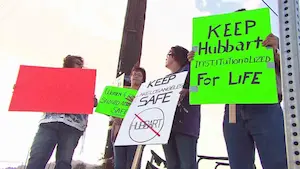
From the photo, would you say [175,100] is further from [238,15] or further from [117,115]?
[117,115]

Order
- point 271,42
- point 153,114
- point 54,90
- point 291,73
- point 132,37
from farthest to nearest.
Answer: point 132,37, point 54,90, point 153,114, point 271,42, point 291,73

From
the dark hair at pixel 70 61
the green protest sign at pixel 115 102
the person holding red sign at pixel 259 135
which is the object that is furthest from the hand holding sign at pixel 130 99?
the person holding red sign at pixel 259 135

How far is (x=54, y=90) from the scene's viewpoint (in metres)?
2.74

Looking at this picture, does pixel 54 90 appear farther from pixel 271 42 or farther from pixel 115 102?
pixel 271 42

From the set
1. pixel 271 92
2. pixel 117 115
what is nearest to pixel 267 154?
pixel 271 92

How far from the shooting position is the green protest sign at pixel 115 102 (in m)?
2.81

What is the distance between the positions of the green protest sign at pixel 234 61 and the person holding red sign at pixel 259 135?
0.26ft

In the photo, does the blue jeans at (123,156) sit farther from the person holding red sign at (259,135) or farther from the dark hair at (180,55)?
the person holding red sign at (259,135)

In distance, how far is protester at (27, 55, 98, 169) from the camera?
238cm

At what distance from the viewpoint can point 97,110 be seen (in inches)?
112

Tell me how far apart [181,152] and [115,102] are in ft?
3.29

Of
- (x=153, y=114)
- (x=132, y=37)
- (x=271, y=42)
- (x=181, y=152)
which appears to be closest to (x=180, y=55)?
(x=153, y=114)

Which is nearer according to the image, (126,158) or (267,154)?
(267,154)

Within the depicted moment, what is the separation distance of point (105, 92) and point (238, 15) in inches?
62.3
